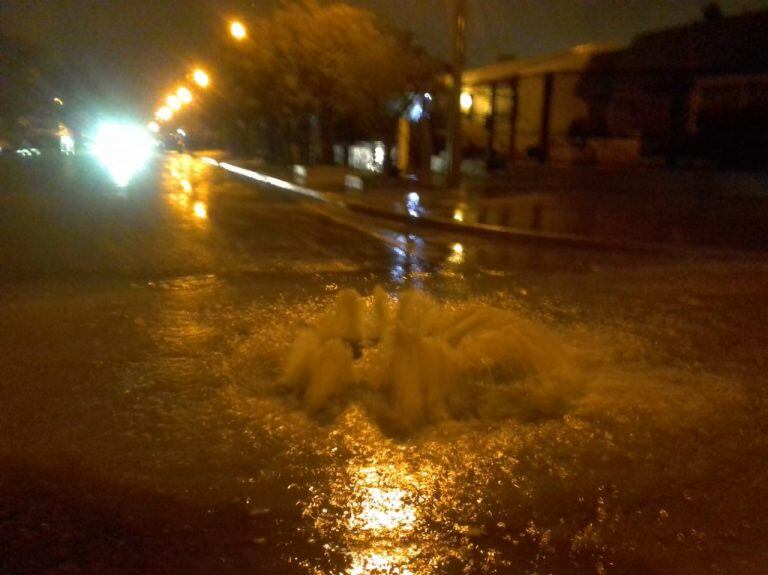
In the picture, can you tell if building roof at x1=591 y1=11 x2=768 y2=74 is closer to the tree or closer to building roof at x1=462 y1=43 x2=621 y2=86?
building roof at x1=462 y1=43 x2=621 y2=86

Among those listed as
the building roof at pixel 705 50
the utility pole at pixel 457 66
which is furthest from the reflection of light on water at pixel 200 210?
the building roof at pixel 705 50

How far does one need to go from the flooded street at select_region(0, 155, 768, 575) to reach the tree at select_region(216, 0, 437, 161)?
1610 centimetres

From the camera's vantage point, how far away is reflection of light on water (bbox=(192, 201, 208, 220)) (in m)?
18.4

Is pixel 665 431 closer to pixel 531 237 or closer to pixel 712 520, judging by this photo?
pixel 712 520

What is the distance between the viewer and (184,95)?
249ft

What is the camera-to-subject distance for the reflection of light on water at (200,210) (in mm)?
18417

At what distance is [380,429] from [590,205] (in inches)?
602

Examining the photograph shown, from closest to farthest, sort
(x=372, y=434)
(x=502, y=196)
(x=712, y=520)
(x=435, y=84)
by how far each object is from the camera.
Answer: (x=712, y=520), (x=372, y=434), (x=502, y=196), (x=435, y=84)

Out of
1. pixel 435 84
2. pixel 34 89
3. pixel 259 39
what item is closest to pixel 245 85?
pixel 259 39

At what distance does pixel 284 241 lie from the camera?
568 inches

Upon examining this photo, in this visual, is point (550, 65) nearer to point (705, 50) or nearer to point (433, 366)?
point (705, 50)

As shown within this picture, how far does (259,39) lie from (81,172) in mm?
9261

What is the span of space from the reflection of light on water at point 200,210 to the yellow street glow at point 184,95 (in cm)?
5058

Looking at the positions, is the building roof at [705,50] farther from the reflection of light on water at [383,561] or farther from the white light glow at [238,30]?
the reflection of light on water at [383,561]
